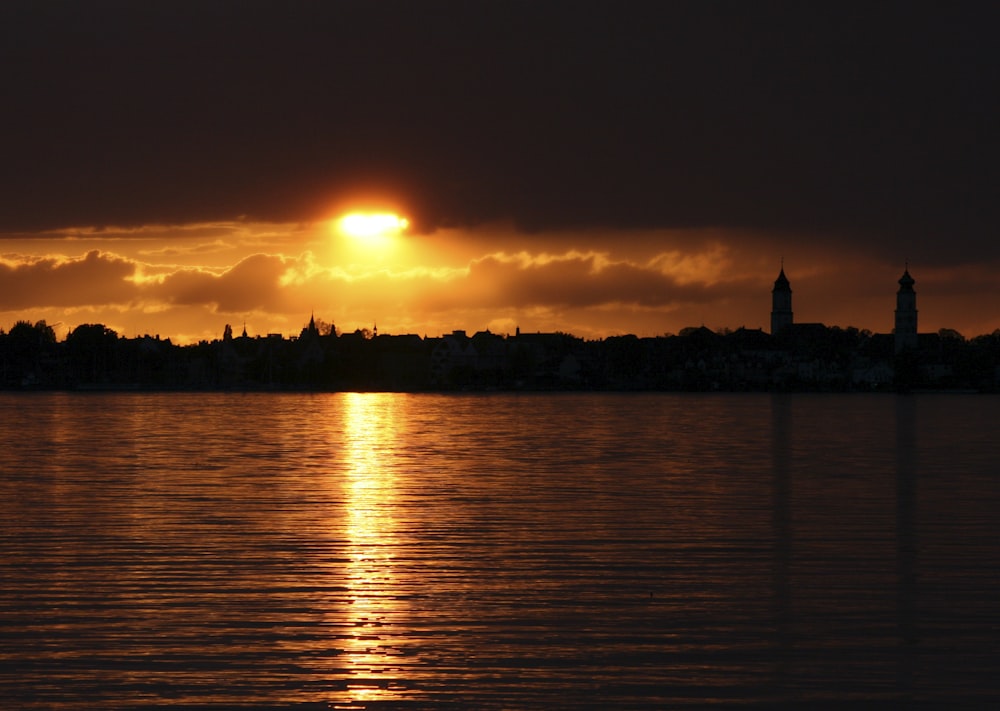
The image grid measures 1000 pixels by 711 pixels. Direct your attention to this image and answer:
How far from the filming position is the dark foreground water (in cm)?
2056

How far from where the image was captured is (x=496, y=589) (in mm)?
28781

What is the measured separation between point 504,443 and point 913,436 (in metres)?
34.3

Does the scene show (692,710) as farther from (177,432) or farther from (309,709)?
(177,432)

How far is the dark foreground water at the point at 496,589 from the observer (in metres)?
20.6

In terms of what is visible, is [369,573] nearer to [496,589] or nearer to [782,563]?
[496,589]

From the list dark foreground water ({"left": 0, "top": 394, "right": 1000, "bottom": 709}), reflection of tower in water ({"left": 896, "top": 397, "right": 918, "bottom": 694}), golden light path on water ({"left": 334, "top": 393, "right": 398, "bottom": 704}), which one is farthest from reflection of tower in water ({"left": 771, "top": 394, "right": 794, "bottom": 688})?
golden light path on water ({"left": 334, "top": 393, "right": 398, "bottom": 704})

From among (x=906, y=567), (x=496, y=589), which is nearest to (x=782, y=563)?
(x=906, y=567)

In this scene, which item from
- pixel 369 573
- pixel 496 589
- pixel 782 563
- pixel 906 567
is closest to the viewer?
pixel 496 589

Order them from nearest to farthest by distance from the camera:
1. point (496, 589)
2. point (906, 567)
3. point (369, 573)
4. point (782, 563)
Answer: point (496, 589) → point (369, 573) → point (906, 567) → point (782, 563)

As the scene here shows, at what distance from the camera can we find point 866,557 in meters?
33.7

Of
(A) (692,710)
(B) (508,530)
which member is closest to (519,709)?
(A) (692,710)

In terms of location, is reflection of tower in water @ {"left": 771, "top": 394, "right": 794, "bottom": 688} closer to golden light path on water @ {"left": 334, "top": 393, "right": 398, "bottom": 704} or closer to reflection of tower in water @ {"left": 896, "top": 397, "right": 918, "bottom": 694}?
reflection of tower in water @ {"left": 896, "top": 397, "right": 918, "bottom": 694}

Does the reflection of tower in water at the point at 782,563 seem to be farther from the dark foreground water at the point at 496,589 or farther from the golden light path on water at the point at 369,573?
the golden light path on water at the point at 369,573

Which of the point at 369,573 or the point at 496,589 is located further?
the point at 369,573
